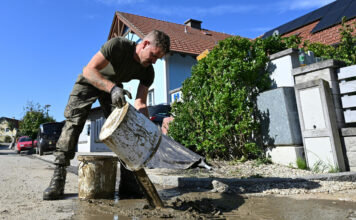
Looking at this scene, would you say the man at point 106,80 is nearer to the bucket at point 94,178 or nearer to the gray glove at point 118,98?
the gray glove at point 118,98

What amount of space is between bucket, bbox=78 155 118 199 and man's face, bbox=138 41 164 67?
1.26 m

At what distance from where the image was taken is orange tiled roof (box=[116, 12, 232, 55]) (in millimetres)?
15438

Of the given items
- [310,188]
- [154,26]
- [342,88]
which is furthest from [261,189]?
[154,26]

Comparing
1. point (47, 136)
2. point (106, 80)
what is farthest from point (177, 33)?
point (106, 80)

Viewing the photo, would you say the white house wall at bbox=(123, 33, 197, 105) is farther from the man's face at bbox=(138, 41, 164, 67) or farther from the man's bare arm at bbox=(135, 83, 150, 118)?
the man's face at bbox=(138, 41, 164, 67)

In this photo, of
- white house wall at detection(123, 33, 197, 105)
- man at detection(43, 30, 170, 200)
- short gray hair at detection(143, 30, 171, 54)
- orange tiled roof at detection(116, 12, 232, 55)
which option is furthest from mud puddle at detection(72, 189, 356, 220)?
orange tiled roof at detection(116, 12, 232, 55)

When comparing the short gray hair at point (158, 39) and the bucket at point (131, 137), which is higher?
the short gray hair at point (158, 39)

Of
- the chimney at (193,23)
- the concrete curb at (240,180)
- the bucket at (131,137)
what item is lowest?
the concrete curb at (240,180)

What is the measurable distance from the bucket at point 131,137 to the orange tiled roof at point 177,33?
42.1 feet

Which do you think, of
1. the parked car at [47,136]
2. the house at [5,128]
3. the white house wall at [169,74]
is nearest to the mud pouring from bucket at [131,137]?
the white house wall at [169,74]

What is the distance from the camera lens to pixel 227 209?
2246 mm

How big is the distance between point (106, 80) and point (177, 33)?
15.7 metres

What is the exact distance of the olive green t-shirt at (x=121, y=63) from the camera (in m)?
2.65

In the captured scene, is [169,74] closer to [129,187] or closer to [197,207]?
[129,187]
